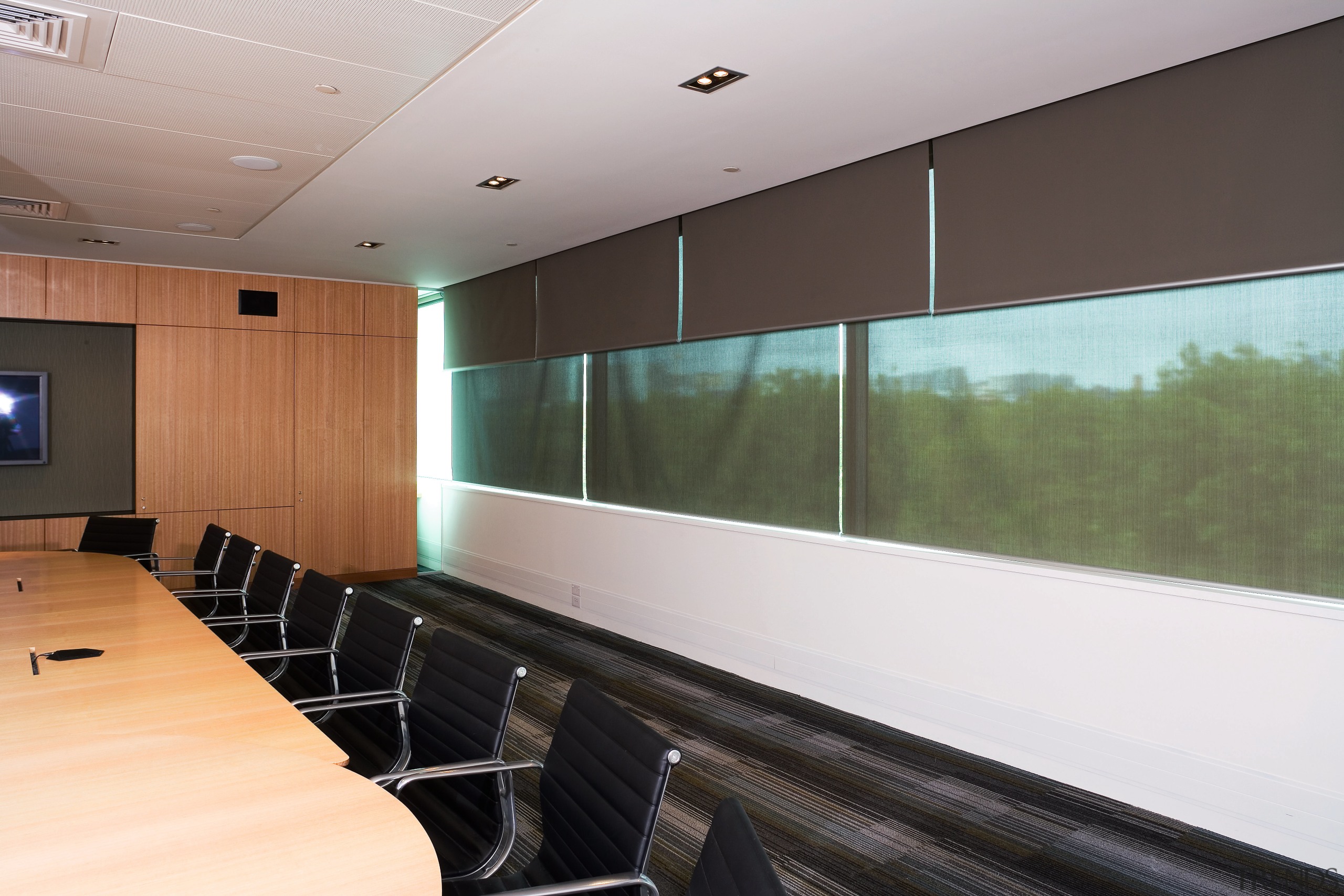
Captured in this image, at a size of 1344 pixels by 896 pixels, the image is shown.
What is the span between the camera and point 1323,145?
3.05 m

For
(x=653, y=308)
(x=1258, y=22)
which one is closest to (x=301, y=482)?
(x=653, y=308)

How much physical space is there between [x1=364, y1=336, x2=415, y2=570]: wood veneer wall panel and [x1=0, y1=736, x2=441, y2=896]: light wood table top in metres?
6.69

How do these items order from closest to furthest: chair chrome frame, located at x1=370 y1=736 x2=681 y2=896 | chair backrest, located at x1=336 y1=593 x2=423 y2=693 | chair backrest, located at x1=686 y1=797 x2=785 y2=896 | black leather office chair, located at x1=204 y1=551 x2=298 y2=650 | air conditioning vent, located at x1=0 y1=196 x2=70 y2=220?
chair backrest, located at x1=686 y1=797 x2=785 y2=896 → chair chrome frame, located at x1=370 y1=736 x2=681 y2=896 → chair backrest, located at x1=336 y1=593 x2=423 y2=693 → black leather office chair, located at x1=204 y1=551 x2=298 y2=650 → air conditioning vent, located at x1=0 y1=196 x2=70 y2=220

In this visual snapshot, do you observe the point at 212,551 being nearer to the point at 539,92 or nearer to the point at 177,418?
the point at 177,418

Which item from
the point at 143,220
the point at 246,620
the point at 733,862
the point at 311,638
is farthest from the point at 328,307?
the point at 733,862

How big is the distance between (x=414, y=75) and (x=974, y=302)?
2626 mm

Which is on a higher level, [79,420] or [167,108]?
[167,108]

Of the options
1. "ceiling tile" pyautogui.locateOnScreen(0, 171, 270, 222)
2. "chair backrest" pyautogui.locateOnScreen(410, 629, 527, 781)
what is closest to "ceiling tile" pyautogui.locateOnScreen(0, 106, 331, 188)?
"ceiling tile" pyautogui.locateOnScreen(0, 171, 270, 222)

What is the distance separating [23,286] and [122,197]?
2654mm

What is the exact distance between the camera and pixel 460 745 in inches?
94.0

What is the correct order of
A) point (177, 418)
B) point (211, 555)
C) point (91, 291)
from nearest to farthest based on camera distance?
point (211, 555)
point (91, 291)
point (177, 418)

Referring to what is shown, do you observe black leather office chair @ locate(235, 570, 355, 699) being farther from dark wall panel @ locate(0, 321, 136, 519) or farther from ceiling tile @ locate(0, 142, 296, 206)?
dark wall panel @ locate(0, 321, 136, 519)

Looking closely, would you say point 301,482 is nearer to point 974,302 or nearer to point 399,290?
point 399,290

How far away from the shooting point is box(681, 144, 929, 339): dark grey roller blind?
444cm
